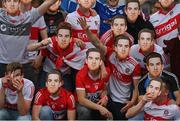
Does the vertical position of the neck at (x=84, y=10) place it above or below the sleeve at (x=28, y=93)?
above

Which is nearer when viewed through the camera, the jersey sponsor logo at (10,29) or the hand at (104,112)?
the hand at (104,112)

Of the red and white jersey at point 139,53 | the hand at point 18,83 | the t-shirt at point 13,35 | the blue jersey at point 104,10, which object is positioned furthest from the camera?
the blue jersey at point 104,10

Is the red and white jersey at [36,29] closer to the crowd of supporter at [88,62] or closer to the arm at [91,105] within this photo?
the crowd of supporter at [88,62]

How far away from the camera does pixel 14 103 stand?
6613 millimetres

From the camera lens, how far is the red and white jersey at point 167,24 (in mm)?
7336

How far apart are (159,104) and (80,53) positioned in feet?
3.91

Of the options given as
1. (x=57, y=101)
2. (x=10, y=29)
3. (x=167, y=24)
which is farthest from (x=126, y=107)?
(x=10, y=29)

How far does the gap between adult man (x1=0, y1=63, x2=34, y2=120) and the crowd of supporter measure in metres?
0.01

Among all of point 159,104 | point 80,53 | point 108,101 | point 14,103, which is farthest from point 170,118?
point 14,103

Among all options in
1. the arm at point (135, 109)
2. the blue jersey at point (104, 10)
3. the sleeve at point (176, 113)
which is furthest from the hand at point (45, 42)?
the sleeve at point (176, 113)

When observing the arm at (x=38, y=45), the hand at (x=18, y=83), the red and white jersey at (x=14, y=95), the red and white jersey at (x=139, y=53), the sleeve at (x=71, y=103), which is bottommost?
the sleeve at (x=71, y=103)

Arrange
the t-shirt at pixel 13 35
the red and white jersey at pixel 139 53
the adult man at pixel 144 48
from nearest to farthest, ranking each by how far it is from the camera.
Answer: the t-shirt at pixel 13 35 → the adult man at pixel 144 48 → the red and white jersey at pixel 139 53

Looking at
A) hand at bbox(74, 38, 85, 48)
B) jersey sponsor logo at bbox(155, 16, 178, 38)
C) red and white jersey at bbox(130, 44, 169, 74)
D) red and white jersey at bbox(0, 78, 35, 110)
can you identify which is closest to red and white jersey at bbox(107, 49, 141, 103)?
red and white jersey at bbox(130, 44, 169, 74)

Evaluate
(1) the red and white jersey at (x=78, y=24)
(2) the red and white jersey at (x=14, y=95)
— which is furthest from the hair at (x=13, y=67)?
(1) the red and white jersey at (x=78, y=24)
